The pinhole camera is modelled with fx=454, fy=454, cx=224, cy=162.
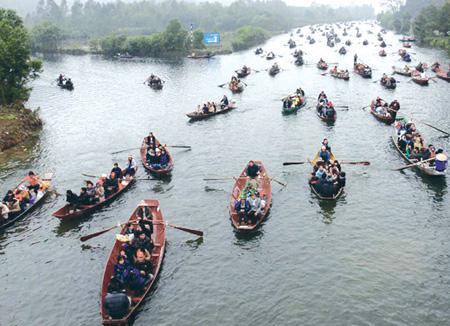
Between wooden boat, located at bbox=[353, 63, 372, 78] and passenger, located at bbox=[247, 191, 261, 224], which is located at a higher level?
wooden boat, located at bbox=[353, 63, 372, 78]

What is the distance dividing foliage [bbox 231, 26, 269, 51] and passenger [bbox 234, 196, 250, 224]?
396ft

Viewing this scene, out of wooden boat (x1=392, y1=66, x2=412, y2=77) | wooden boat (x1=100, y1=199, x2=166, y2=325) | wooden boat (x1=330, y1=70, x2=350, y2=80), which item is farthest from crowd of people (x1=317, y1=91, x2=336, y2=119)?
wooden boat (x1=392, y1=66, x2=412, y2=77)

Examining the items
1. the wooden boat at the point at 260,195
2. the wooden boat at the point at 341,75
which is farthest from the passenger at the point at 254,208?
the wooden boat at the point at 341,75

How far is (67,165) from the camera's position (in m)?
44.1

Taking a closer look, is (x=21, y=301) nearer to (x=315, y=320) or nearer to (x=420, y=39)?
(x=315, y=320)

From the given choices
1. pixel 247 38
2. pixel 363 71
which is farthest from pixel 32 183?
pixel 247 38

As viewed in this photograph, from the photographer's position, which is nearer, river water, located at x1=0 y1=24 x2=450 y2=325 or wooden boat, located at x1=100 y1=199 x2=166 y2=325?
wooden boat, located at x1=100 y1=199 x2=166 y2=325

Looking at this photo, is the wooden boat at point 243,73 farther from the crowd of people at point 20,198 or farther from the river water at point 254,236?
the crowd of people at point 20,198

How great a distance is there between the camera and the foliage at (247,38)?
14688 cm

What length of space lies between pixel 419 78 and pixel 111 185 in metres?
57.5

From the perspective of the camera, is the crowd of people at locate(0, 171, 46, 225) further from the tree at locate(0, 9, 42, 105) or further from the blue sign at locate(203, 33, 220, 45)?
the blue sign at locate(203, 33, 220, 45)

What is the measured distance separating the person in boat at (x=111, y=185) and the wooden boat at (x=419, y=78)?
184ft

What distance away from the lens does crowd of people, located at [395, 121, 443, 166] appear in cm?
3872

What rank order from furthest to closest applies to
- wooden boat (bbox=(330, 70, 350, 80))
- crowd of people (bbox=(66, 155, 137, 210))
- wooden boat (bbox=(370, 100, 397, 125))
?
wooden boat (bbox=(330, 70, 350, 80)) → wooden boat (bbox=(370, 100, 397, 125)) → crowd of people (bbox=(66, 155, 137, 210))
